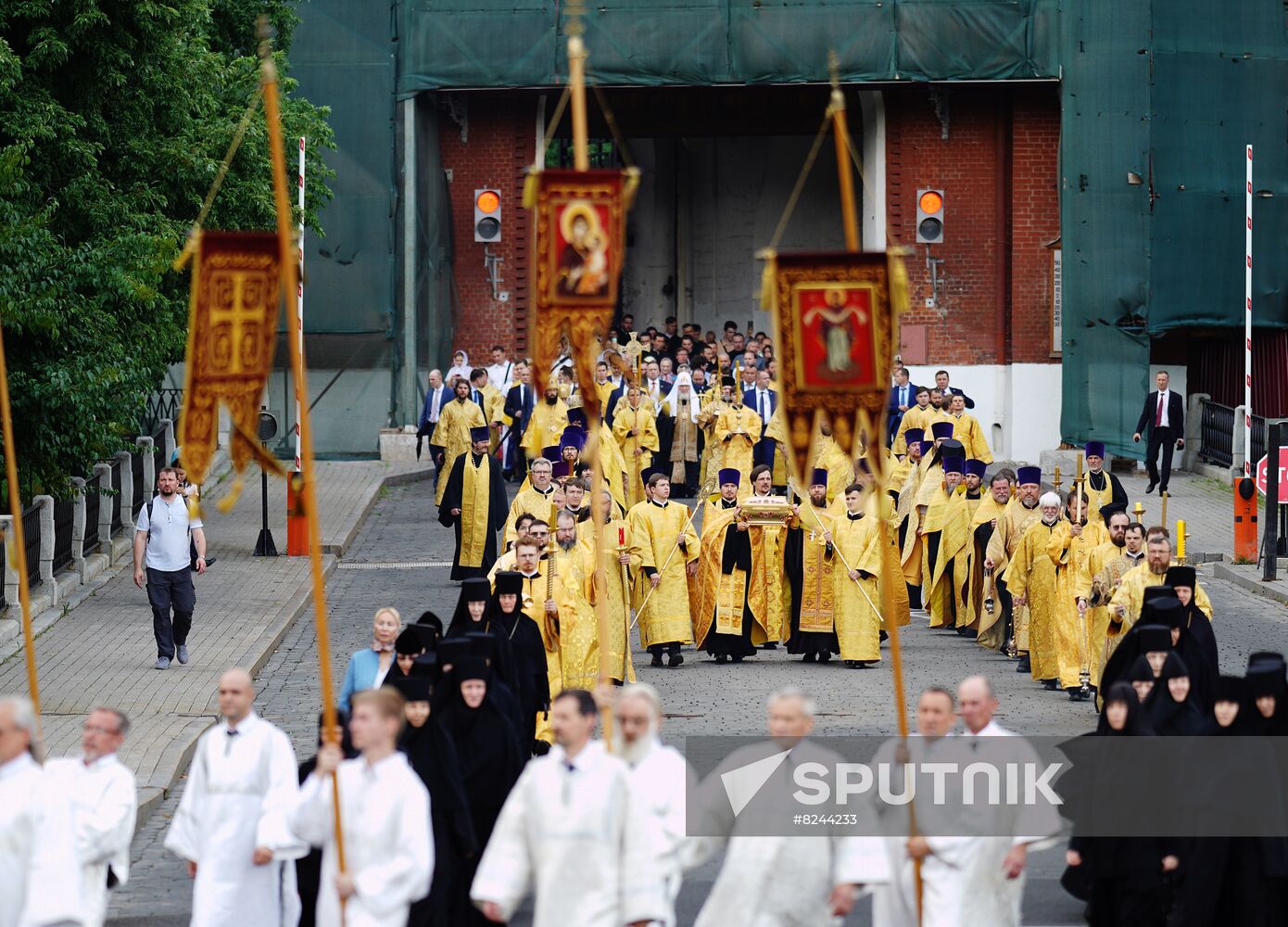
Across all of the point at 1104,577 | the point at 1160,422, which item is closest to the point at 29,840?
the point at 1104,577

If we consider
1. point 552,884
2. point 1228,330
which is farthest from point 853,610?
point 1228,330

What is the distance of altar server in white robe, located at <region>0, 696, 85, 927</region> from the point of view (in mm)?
9461

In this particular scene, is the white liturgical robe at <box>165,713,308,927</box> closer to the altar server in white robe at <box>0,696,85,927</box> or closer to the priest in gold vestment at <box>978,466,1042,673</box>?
the altar server in white robe at <box>0,696,85,927</box>

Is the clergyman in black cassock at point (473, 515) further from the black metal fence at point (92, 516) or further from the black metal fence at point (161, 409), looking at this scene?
the black metal fence at point (161, 409)

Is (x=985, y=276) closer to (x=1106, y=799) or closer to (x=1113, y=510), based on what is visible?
(x=1113, y=510)

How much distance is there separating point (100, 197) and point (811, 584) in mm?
7700

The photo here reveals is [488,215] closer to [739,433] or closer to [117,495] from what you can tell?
[739,433]

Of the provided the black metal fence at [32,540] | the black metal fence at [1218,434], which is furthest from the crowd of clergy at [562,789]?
the black metal fence at [1218,434]

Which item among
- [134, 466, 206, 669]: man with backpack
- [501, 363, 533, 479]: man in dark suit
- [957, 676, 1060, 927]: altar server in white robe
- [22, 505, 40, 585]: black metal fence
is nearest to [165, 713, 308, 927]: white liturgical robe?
[957, 676, 1060, 927]: altar server in white robe

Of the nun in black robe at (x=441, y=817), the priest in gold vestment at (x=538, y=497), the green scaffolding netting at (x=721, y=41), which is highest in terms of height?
the green scaffolding netting at (x=721, y=41)

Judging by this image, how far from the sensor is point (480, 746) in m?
11.7

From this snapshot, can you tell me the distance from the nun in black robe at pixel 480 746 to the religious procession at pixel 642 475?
3cm

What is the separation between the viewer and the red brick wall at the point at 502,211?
35531 millimetres

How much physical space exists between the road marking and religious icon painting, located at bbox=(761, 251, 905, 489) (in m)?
14.4
